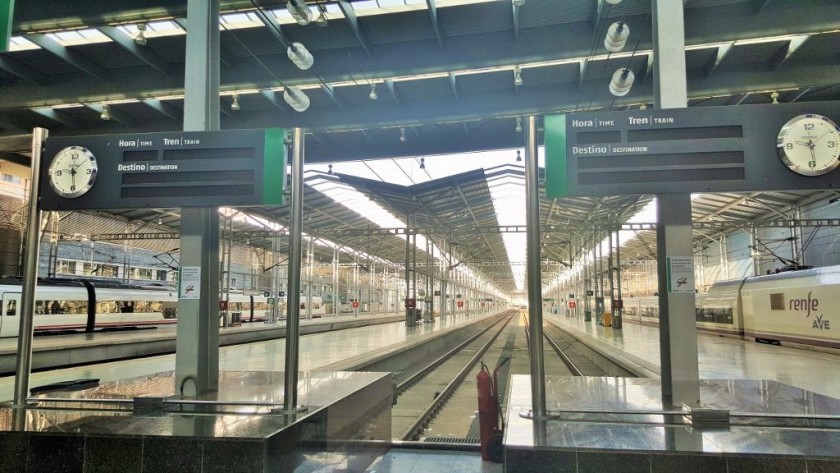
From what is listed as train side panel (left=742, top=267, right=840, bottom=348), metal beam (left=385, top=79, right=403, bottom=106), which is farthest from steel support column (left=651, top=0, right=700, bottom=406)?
train side panel (left=742, top=267, right=840, bottom=348)

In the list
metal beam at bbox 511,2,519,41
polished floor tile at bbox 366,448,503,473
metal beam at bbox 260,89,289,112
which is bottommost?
polished floor tile at bbox 366,448,503,473

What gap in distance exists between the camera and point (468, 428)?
412 inches

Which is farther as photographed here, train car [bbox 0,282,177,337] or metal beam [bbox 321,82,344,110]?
train car [bbox 0,282,177,337]

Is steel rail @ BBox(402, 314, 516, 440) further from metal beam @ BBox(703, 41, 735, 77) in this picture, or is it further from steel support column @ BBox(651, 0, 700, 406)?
metal beam @ BBox(703, 41, 735, 77)

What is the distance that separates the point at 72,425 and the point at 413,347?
15.8 metres

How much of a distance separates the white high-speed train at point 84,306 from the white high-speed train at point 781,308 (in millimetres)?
21058

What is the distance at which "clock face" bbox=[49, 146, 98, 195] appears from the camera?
179 inches

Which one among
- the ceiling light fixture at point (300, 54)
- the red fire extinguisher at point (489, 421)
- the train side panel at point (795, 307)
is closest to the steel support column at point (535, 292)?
the red fire extinguisher at point (489, 421)

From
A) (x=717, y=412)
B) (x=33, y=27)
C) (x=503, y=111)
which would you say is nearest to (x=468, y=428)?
(x=503, y=111)

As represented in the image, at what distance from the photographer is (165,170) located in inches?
177

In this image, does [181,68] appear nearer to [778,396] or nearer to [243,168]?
[243,168]

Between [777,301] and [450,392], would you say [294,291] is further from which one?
[777,301]

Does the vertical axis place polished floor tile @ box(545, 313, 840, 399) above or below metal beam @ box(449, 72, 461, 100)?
below

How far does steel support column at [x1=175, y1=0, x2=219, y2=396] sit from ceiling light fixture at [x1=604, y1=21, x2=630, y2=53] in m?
5.46
